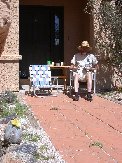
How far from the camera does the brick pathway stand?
3.97m

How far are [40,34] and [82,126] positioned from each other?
22.2 ft

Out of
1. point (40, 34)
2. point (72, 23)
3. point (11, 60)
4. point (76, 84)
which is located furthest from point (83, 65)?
point (40, 34)

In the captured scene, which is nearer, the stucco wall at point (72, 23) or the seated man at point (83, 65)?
the seated man at point (83, 65)

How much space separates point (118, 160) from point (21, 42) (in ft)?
27.8

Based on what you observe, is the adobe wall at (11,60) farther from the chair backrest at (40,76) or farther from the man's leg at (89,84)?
the man's leg at (89,84)

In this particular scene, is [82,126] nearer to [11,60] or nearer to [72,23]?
[11,60]

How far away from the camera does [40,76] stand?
9.34 m

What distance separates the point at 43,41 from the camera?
Answer: 11.9 meters

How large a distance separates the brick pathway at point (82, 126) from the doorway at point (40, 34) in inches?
118

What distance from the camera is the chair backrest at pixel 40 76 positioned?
9.20 meters

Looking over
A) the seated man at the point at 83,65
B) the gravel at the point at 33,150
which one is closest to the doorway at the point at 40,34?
the seated man at the point at 83,65

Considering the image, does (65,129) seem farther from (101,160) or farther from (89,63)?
(89,63)

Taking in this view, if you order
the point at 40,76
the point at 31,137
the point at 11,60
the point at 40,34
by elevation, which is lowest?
the point at 31,137

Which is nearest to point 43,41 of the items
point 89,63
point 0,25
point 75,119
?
point 89,63
